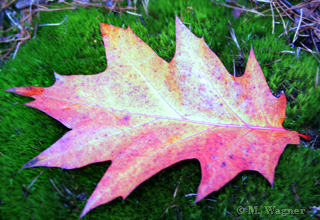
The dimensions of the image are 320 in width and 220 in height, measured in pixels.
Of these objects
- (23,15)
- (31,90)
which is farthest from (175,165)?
(23,15)

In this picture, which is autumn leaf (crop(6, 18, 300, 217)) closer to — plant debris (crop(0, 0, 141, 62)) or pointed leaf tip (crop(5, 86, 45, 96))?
pointed leaf tip (crop(5, 86, 45, 96))

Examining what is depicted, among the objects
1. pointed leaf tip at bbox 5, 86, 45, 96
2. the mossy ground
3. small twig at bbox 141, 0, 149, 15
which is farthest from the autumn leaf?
small twig at bbox 141, 0, 149, 15

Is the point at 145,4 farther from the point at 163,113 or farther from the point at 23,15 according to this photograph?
the point at 23,15

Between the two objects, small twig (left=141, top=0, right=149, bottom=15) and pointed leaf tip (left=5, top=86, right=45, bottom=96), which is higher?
small twig (left=141, top=0, right=149, bottom=15)

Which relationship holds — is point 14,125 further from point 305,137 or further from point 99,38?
point 305,137

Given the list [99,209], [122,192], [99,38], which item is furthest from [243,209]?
[99,38]
